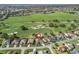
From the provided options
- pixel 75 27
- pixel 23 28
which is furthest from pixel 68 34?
Result: pixel 23 28

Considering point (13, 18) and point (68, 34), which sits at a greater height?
point (13, 18)

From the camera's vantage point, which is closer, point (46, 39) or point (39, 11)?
point (46, 39)

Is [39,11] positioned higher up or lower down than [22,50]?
higher up

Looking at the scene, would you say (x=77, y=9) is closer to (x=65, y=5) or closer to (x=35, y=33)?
(x=65, y=5)

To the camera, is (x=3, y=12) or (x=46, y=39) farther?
(x=3, y=12)
